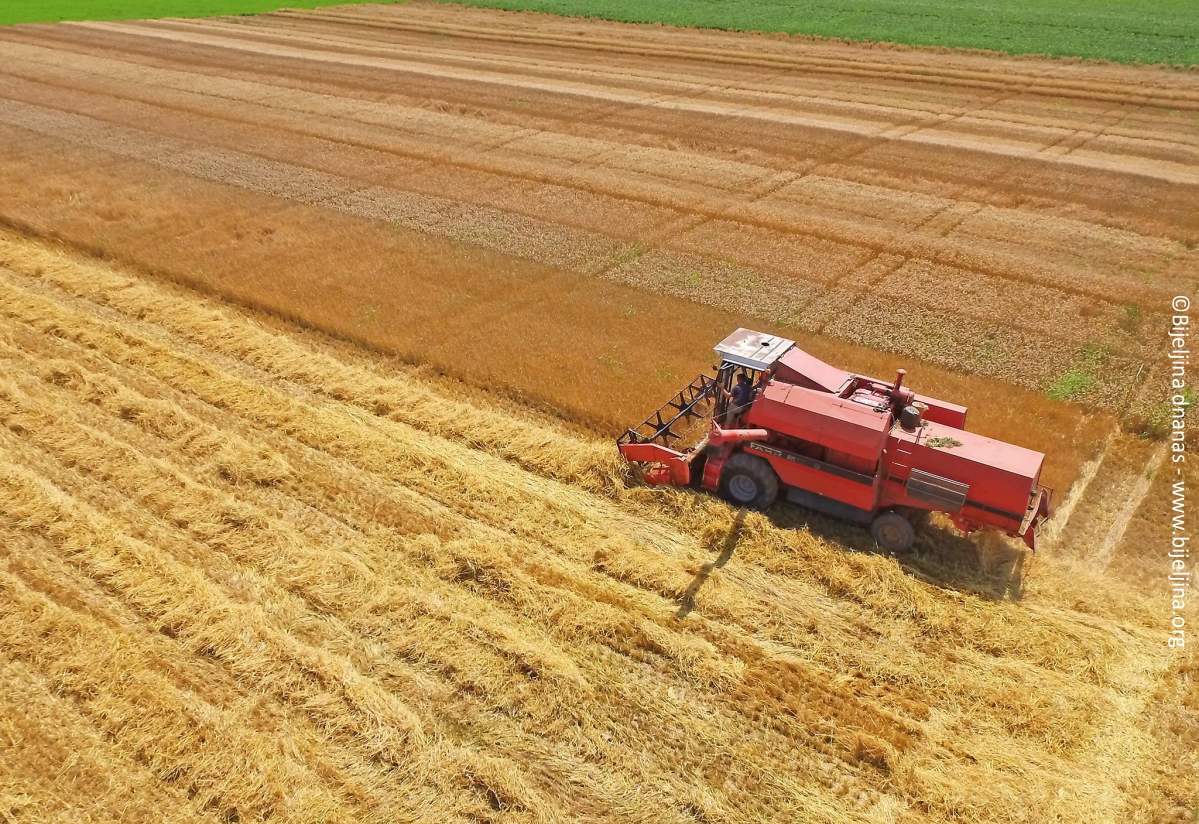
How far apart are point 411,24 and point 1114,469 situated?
Result: 51900 mm

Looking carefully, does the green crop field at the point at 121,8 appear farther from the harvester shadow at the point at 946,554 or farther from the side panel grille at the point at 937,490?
the side panel grille at the point at 937,490

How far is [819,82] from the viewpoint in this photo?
3938 cm

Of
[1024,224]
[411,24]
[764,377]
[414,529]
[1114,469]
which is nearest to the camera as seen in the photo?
[414,529]

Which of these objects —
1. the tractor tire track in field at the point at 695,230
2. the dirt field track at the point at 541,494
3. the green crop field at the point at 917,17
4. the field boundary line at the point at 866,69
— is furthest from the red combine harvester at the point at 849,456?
the green crop field at the point at 917,17

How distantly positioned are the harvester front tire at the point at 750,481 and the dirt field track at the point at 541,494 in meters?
0.47

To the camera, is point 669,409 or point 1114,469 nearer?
point 1114,469

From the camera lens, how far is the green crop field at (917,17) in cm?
4528

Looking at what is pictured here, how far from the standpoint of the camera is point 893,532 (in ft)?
38.1

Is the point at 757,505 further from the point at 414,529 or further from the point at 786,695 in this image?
the point at 414,529

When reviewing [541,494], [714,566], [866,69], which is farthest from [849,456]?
[866,69]

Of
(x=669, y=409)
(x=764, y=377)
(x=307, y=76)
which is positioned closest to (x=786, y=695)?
(x=764, y=377)

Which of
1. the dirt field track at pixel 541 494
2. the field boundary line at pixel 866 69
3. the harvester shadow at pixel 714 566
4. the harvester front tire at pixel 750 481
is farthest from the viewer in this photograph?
the field boundary line at pixel 866 69

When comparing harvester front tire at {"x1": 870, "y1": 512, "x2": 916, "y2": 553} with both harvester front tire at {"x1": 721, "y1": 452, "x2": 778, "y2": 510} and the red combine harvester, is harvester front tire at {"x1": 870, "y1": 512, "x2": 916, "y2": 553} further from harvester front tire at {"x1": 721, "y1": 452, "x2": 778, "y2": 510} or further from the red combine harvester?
harvester front tire at {"x1": 721, "y1": 452, "x2": 778, "y2": 510}

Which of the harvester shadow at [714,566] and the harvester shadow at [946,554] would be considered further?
the harvester shadow at [946,554]
